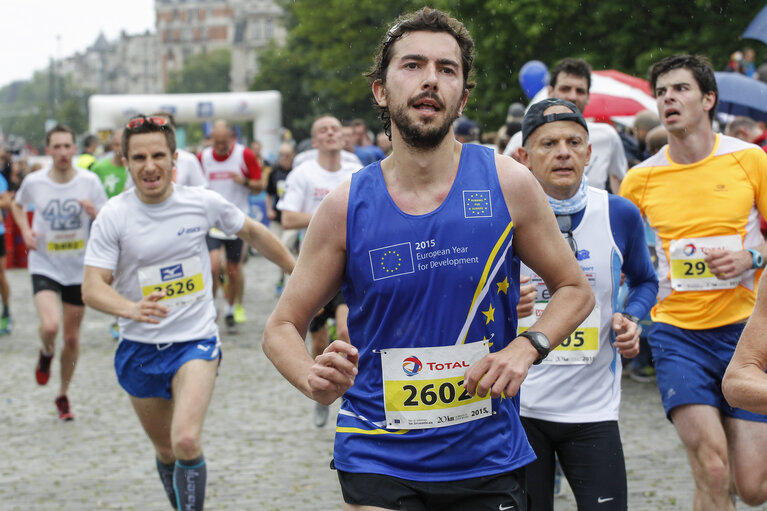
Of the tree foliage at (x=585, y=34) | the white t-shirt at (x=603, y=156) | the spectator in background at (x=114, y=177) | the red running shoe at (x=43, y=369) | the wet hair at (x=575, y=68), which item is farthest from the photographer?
the tree foliage at (x=585, y=34)

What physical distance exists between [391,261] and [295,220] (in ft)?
19.3

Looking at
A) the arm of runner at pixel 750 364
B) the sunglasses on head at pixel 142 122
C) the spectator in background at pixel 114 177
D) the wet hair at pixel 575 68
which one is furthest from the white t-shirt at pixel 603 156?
the spectator in background at pixel 114 177

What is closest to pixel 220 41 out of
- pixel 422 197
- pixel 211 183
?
pixel 211 183

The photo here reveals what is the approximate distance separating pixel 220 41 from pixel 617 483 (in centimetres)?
16934

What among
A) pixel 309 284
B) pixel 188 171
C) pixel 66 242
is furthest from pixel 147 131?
pixel 188 171

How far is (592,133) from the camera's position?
696cm

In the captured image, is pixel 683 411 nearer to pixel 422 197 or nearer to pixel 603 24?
pixel 422 197

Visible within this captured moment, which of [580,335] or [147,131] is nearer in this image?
[580,335]

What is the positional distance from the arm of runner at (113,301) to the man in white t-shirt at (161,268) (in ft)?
0.03

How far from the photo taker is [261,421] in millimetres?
8555

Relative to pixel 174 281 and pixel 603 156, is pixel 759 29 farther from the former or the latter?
pixel 174 281

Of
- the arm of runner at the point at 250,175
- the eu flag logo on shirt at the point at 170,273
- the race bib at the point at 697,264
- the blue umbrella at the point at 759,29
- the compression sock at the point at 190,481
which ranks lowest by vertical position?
the compression sock at the point at 190,481

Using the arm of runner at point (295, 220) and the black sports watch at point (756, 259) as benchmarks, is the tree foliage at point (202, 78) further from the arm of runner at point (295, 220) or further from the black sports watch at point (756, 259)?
the black sports watch at point (756, 259)

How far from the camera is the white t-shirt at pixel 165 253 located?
5.57 meters
